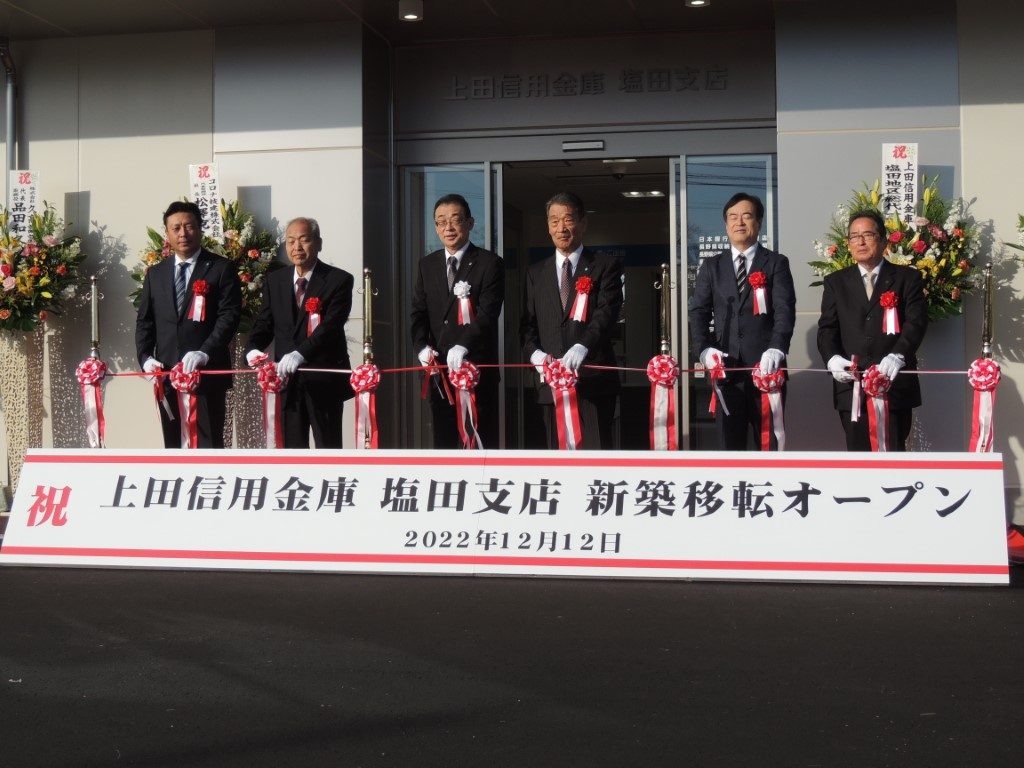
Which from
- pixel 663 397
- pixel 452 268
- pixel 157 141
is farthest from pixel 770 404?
pixel 157 141

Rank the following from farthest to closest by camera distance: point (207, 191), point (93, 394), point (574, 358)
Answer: point (207, 191) → point (93, 394) → point (574, 358)

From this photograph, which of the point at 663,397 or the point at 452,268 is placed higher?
the point at 452,268

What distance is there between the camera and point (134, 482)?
4.09m

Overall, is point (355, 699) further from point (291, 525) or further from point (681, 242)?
point (681, 242)

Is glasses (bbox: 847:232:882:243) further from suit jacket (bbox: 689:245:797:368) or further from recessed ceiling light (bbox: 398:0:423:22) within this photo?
recessed ceiling light (bbox: 398:0:423:22)

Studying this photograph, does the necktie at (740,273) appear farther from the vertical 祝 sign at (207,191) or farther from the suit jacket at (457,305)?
the vertical 祝 sign at (207,191)

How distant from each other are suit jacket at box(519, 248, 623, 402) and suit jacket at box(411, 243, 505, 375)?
175 millimetres

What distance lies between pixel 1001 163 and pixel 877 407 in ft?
6.19

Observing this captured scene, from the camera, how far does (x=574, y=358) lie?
445 cm

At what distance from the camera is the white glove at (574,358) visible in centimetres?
445

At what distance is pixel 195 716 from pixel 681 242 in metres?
4.57

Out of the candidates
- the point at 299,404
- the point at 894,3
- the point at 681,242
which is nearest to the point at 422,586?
the point at 299,404

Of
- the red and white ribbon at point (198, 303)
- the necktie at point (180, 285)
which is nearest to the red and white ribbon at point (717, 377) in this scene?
the red and white ribbon at point (198, 303)

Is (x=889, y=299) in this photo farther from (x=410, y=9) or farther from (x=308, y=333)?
(x=410, y=9)
